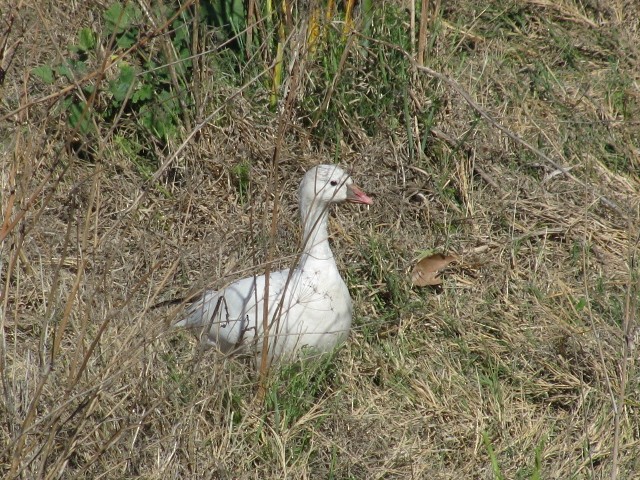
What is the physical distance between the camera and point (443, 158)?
14.5 feet

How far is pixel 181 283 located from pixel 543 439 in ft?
5.10

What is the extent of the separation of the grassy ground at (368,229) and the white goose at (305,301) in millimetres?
100

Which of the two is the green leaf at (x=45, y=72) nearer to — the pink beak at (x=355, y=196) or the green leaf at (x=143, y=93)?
the green leaf at (x=143, y=93)

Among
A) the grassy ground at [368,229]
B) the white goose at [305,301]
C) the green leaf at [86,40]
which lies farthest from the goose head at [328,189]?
the green leaf at [86,40]

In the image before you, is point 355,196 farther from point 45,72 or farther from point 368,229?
point 45,72

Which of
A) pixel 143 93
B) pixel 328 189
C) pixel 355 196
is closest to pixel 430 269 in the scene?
pixel 355 196

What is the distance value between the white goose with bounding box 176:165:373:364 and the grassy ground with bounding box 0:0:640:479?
0.10 metres

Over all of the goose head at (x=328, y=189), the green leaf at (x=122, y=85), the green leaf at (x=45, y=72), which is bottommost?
the goose head at (x=328, y=189)

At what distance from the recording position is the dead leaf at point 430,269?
13.4 ft

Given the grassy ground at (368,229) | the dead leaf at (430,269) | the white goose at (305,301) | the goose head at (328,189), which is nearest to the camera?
the grassy ground at (368,229)

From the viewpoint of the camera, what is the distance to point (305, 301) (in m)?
3.61

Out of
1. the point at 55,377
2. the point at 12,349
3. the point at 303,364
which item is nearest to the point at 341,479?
the point at 303,364

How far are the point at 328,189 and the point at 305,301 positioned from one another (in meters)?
0.45

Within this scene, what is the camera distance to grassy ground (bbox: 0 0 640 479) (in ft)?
10.3
